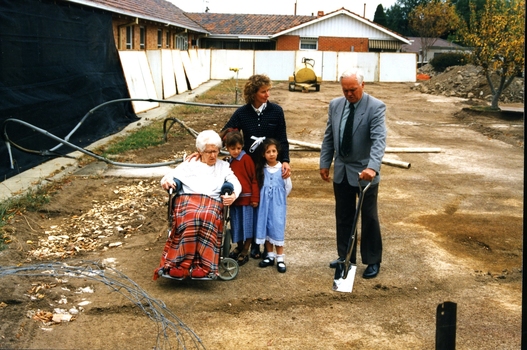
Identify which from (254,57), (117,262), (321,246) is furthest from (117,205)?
(254,57)

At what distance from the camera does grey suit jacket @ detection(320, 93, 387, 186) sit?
18.5 feet

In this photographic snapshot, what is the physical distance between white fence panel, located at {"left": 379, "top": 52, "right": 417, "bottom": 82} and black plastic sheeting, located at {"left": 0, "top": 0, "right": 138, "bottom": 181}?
27.6 m

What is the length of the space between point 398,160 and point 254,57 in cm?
3091

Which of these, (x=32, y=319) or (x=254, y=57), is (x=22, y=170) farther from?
(x=254, y=57)

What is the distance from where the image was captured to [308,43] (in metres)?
45.9

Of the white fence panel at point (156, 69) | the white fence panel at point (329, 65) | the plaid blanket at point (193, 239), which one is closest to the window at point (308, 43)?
the white fence panel at point (329, 65)

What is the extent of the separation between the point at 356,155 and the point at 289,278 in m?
1.26

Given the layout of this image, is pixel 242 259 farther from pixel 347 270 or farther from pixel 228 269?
pixel 347 270

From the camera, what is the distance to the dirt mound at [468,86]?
28.0m

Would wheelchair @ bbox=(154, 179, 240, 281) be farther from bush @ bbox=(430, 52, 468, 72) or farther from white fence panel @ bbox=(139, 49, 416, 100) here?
bush @ bbox=(430, 52, 468, 72)

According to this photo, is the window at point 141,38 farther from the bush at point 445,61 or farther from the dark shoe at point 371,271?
the bush at point 445,61

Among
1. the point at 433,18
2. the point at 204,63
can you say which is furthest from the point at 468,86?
the point at 433,18

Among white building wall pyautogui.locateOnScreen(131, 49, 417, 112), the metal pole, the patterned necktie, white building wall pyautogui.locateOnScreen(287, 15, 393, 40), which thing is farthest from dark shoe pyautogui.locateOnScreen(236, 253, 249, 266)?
white building wall pyautogui.locateOnScreen(287, 15, 393, 40)

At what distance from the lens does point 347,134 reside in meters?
5.76
